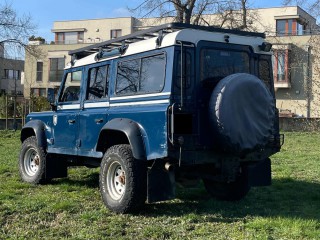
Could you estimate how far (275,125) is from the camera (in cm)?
678

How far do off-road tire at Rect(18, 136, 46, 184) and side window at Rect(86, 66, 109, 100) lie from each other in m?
1.78

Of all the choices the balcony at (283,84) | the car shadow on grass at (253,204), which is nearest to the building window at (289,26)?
the balcony at (283,84)

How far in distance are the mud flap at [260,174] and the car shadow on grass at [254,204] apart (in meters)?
0.35

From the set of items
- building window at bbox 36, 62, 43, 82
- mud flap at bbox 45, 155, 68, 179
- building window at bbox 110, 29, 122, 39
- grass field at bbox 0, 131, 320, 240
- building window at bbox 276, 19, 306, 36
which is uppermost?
building window at bbox 110, 29, 122, 39

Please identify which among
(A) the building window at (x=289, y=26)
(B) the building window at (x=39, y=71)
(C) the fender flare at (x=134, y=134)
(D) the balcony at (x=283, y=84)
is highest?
(A) the building window at (x=289, y=26)

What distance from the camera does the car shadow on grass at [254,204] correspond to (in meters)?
6.49

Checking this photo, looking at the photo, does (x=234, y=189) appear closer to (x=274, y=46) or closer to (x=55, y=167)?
(x=55, y=167)

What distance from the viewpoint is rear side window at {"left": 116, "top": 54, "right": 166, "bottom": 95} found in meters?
6.27

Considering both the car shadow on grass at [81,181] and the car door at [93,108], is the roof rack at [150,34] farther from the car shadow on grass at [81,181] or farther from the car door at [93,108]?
the car shadow on grass at [81,181]

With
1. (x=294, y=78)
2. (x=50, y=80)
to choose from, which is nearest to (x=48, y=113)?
(x=294, y=78)

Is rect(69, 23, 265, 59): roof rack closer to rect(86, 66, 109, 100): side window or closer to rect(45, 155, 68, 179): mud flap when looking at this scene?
rect(86, 66, 109, 100): side window

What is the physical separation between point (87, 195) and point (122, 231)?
92.1 inches

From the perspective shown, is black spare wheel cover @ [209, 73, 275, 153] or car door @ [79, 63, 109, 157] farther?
car door @ [79, 63, 109, 157]

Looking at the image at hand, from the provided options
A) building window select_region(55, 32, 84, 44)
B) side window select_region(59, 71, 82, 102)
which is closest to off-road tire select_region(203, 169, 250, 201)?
side window select_region(59, 71, 82, 102)
